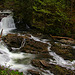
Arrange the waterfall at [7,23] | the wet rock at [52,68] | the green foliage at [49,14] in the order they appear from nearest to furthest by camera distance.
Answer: the wet rock at [52,68] → the green foliage at [49,14] → the waterfall at [7,23]

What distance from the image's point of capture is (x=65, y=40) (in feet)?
36.7

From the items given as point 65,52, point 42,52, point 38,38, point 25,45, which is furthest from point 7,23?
point 65,52

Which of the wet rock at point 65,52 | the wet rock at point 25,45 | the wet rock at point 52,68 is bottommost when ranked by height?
the wet rock at point 65,52

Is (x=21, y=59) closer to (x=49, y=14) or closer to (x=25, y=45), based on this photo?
(x=25, y=45)

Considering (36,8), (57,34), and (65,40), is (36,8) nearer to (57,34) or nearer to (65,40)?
(57,34)

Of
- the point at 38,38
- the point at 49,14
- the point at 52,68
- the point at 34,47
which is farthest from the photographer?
the point at 49,14

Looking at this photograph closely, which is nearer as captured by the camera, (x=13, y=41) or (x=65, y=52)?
(x=65, y=52)

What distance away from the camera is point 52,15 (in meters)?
13.2

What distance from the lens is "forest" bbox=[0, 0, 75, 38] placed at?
1265 cm

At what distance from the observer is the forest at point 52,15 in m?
12.6

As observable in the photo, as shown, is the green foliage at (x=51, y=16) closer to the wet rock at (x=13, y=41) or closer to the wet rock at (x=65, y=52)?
the wet rock at (x=65, y=52)

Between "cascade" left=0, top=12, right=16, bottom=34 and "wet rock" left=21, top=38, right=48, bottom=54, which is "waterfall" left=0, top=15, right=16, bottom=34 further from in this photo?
"wet rock" left=21, top=38, right=48, bottom=54

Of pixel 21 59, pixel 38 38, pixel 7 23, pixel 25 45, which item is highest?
pixel 7 23

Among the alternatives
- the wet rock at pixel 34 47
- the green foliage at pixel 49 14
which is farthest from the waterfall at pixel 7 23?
the wet rock at pixel 34 47
